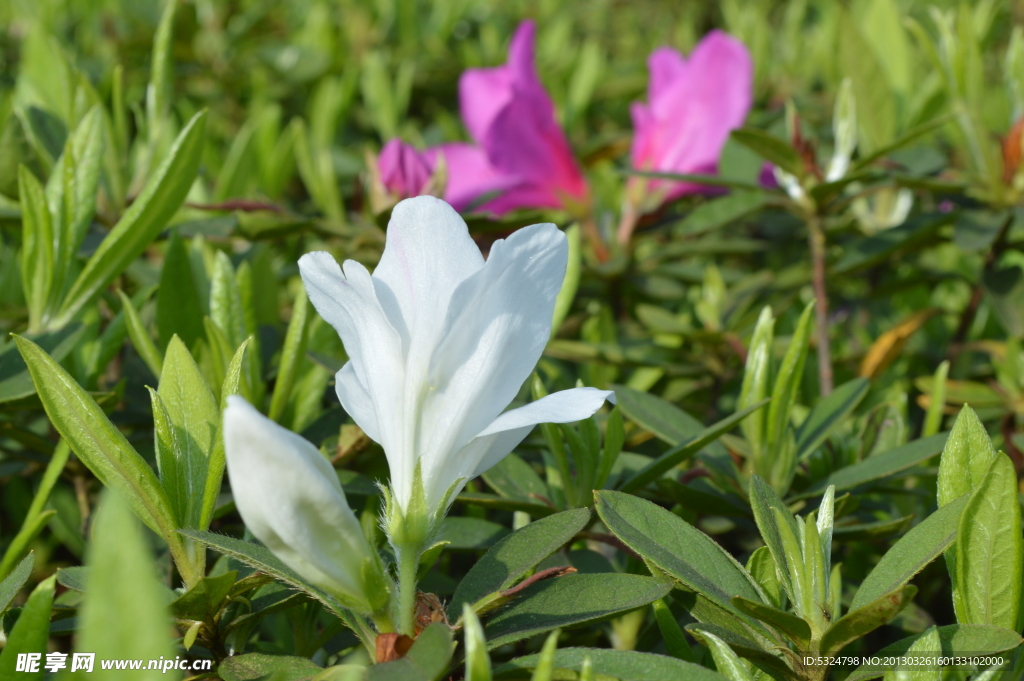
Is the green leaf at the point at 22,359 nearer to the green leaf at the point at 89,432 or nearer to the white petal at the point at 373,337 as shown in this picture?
the green leaf at the point at 89,432

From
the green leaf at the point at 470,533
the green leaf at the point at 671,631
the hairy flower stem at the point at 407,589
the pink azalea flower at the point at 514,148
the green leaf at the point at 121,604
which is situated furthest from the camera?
the pink azalea flower at the point at 514,148

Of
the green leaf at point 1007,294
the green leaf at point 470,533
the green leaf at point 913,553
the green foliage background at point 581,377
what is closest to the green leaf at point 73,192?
the green foliage background at point 581,377

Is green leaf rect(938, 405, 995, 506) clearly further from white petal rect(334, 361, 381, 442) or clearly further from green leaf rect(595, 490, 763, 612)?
A: white petal rect(334, 361, 381, 442)

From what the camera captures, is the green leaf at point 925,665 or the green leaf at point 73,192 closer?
the green leaf at point 925,665

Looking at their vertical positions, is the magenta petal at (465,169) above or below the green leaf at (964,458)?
above

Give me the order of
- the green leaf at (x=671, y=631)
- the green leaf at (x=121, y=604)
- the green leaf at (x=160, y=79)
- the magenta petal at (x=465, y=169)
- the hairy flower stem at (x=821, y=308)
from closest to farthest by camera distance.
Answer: the green leaf at (x=121, y=604) < the green leaf at (x=671, y=631) < the green leaf at (x=160, y=79) < the hairy flower stem at (x=821, y=308) < the magenta petal at (x=465, y=169)

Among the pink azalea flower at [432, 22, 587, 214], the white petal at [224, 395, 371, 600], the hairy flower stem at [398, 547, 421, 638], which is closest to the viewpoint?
the white petal at [224, 395, 371, 600]


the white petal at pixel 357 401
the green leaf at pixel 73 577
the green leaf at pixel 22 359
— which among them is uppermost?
the white petal at pixel 357 401

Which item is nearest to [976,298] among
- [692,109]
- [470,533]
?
[692,109]

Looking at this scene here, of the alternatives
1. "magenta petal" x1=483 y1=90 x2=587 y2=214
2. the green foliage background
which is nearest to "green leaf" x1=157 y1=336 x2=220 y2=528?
the green foliage background
